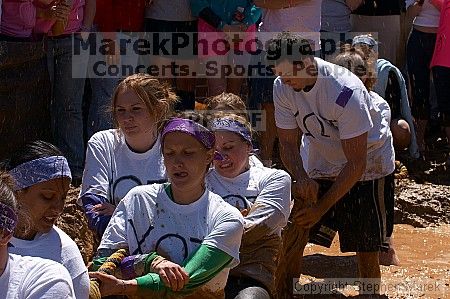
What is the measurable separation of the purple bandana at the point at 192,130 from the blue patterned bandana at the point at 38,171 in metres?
0.62

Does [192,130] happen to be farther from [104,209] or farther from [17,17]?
[17,17]

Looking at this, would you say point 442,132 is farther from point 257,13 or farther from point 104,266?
point 104,266

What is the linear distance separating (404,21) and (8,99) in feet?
14.2

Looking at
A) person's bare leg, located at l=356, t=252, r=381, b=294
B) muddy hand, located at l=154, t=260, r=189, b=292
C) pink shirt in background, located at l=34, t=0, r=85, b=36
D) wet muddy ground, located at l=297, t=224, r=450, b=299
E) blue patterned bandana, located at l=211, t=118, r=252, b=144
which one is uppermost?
pink shirt in background, located at l=34, t=0, r=85, b=36

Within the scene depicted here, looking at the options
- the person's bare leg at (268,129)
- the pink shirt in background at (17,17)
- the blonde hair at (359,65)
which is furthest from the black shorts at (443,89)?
the pink shirt in background at (17,17)

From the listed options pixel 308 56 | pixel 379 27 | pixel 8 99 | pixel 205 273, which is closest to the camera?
pixel 205 273

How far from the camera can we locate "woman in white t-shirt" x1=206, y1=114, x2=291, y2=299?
4.99m

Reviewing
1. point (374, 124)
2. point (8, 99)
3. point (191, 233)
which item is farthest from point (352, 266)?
point (191, 233)

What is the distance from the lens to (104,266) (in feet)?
13.9

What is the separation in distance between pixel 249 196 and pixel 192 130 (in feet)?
2.72

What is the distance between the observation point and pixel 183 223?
14.3 ft

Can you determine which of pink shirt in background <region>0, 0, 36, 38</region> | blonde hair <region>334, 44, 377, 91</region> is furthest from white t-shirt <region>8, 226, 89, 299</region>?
pink shirt in background <region>0, 0, 36, 38</region>

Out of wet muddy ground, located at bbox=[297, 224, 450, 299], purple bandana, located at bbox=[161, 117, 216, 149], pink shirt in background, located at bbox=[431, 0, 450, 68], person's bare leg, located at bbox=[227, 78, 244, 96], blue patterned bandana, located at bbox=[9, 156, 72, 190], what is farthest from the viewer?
pink shirt in background, located at bbox=[431, 0, 450, 68]

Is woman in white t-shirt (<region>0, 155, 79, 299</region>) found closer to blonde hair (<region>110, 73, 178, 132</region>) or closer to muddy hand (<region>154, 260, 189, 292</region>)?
muddy hand (<region>154, 260, 189, 292</region>)
